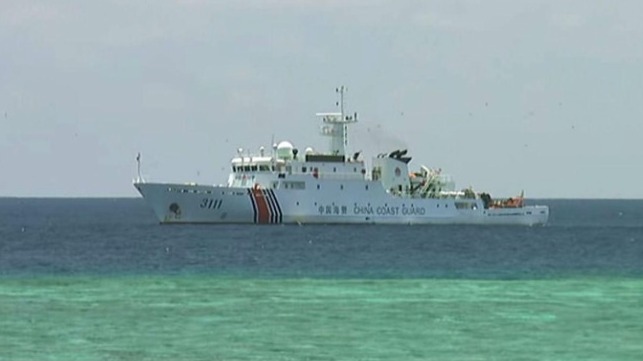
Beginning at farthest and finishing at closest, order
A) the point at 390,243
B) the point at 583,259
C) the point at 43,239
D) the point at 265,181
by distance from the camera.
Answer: the point at 265,181 → the point at 43,239 → the point at 390,243 → the point at 583,259

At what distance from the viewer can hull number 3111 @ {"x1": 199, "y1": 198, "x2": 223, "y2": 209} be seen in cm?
10369

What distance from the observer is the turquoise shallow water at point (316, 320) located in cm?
3142

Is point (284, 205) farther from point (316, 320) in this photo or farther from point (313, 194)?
point (316, 320)

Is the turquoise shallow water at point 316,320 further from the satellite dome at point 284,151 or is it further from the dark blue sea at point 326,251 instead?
the satellite dome at point 284,151

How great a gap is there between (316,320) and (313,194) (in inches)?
2607

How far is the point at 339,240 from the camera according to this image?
3425 inches

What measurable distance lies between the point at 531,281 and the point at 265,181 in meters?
50.7

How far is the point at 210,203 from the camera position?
104 meters

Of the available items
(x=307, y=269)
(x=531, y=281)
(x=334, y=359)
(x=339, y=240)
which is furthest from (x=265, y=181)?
(x=334, y=359)

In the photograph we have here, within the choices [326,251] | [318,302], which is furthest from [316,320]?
[326,251]

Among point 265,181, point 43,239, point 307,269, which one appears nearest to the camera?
Result: point 307,269

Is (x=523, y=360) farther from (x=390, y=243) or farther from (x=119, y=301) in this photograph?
(x=390, y=243)

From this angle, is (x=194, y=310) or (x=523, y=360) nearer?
(x=523, y=360)

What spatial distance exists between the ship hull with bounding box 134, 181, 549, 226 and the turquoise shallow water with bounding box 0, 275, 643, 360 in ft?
171
